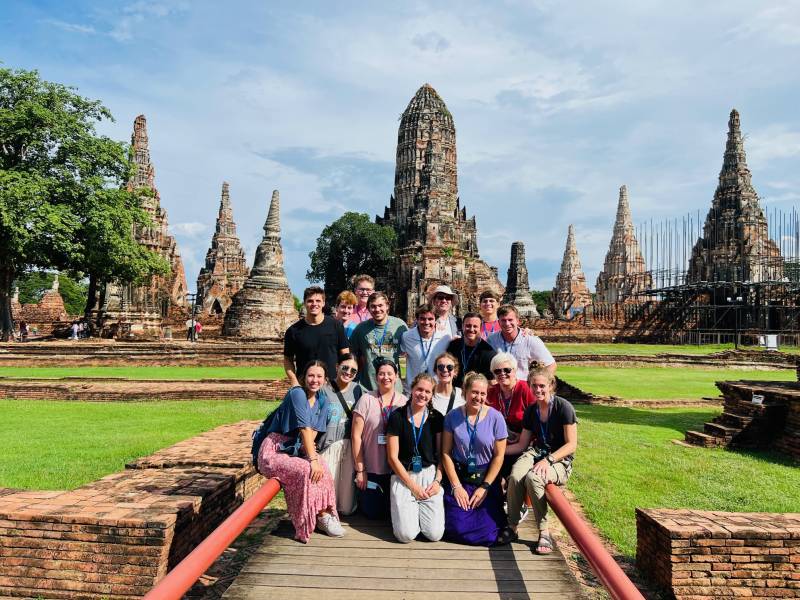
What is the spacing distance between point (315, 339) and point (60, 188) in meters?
21.4

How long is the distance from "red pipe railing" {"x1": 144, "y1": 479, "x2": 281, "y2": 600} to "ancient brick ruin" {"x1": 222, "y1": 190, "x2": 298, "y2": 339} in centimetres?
2495

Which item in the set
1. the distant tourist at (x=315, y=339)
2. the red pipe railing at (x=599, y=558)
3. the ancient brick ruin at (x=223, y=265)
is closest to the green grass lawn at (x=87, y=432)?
the distant tourist at (x=315, y=339)

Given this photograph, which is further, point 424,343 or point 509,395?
point 424,343

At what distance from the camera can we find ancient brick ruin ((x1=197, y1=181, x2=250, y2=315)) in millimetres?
49875

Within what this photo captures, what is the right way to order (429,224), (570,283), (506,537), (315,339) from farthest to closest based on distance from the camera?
(570,283) → (429,224) → (315,339) → (506,537)

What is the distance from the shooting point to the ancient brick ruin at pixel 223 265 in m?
49.9

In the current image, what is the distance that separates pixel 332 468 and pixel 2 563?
2.07 meters

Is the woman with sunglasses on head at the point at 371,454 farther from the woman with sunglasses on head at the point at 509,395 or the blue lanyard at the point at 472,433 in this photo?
the woman with sunglasses on head at the point at 509,395

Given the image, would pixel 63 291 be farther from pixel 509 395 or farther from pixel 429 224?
pixel 509 395

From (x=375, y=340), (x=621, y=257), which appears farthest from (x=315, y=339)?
(x=621, y=257)

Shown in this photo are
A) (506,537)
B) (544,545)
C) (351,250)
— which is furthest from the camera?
(351,250)

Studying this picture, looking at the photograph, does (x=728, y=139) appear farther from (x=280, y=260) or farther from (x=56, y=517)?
(x=56, y=517)

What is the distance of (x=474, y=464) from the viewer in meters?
4.12

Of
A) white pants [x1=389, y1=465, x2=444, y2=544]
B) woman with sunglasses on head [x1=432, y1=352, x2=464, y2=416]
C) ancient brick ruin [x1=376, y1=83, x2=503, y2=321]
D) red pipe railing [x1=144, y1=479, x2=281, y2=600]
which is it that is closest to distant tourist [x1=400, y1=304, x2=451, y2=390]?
woman with sunglasses on head [x1=432, y1=352, x2=464, y2=416]
